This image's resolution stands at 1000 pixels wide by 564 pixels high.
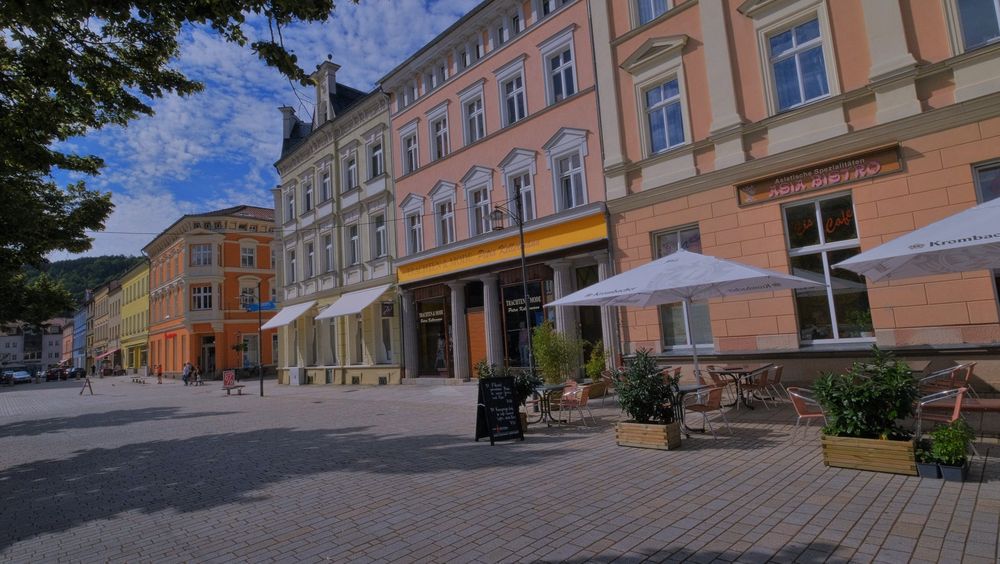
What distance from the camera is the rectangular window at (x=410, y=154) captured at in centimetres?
2211

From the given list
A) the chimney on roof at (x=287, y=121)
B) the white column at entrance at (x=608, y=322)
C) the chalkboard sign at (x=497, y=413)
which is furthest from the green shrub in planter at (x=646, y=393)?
the chimney on roof at (x=287, y=121)

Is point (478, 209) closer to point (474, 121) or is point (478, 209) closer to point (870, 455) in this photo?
point (474, 121)

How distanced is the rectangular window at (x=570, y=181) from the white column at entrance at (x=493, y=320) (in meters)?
3.68

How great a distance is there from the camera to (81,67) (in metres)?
7.03

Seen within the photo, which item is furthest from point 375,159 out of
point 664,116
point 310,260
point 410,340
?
point 664,116

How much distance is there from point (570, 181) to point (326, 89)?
17.0 metres

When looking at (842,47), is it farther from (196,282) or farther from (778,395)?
(196,282)

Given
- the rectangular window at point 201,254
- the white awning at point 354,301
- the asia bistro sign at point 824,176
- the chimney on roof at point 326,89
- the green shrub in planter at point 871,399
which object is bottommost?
the green shrub in planter at point 871,399

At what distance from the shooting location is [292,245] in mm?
30219

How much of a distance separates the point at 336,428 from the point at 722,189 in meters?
9.81

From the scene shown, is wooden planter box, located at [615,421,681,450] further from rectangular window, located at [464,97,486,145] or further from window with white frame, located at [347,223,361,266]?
window with white frame, located at [347,223,361,266]

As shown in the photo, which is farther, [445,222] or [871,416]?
[445,222]

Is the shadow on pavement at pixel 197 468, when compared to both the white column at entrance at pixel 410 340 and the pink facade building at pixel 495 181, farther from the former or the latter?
the white column at entrance at pixel 410 340

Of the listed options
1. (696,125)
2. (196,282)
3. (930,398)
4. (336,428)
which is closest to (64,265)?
(196,282)
